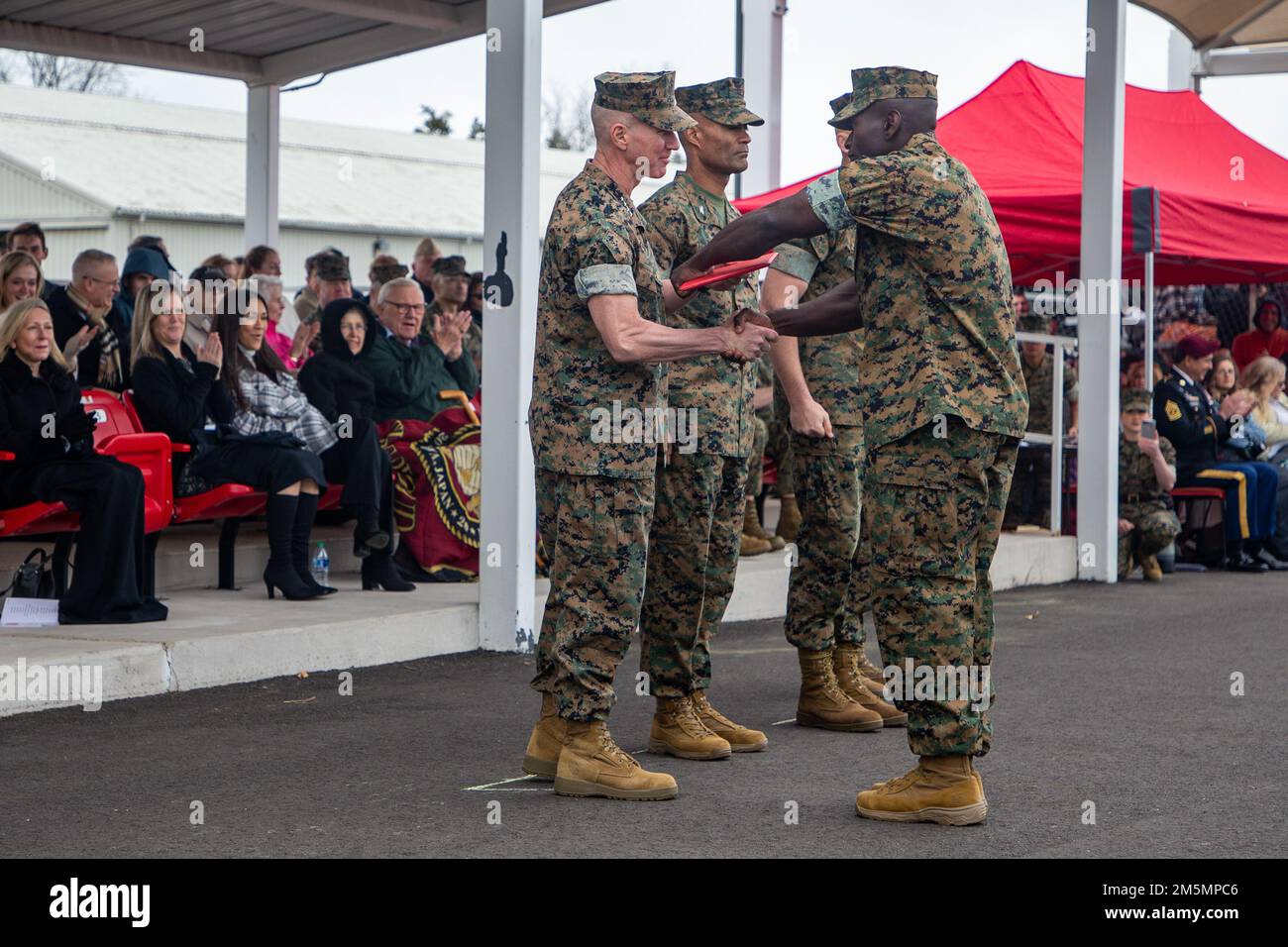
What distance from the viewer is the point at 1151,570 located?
Result: 11.8 meters

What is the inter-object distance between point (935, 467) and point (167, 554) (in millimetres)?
5223

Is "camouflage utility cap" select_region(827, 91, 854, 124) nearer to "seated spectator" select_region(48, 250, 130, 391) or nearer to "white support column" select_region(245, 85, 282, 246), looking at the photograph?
"seated spectator" select_region(48, 250, 130, 391)

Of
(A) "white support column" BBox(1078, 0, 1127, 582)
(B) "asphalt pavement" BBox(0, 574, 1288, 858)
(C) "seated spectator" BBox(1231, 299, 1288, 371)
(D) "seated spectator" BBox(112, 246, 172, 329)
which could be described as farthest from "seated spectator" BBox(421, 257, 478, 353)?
(C) "seated spectator" BBox(1231, 299, 1288, 371)

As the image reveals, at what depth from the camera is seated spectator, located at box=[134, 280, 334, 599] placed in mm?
8359

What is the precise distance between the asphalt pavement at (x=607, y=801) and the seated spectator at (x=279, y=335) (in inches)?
129

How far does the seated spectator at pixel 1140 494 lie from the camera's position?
11.8 metres

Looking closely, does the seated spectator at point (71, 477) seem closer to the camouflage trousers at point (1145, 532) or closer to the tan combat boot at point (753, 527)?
the tan combat boot at point (753, 527)

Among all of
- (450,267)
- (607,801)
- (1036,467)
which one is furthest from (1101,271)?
(607,801)

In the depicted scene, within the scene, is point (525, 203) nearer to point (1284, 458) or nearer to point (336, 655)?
point (336, 655)

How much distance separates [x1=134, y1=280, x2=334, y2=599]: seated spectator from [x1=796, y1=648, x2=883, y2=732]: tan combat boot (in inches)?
121

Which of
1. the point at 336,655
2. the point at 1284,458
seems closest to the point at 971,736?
the point at 336,655

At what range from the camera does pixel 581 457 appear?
509cm

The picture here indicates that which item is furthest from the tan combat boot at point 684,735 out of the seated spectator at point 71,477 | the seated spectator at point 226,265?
the seated spectator at point 226,265
